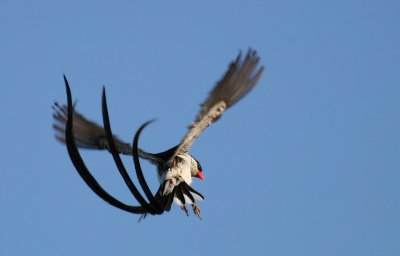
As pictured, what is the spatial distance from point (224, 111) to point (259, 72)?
23.0 inches

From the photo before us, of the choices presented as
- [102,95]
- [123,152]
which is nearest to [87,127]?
[123,152]

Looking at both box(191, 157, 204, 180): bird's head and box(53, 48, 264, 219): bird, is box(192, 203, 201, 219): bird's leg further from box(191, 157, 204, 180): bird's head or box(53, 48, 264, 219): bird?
box(191, 157, 204, 180): bird's head

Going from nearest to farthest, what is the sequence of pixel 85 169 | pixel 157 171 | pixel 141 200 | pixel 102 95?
pixel 102 95
pixel 85 169
pixel 141 200
pixel 157 171

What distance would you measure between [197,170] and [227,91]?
79.8 inches

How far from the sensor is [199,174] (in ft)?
33.1

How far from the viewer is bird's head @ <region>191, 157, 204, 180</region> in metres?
9.76

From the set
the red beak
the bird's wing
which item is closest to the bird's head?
the red beak

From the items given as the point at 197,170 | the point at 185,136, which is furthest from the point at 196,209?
the point at 197,170

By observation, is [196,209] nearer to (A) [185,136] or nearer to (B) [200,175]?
(A) [185,136]

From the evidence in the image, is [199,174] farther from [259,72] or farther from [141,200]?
[141,200]

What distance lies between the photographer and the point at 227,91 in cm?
820

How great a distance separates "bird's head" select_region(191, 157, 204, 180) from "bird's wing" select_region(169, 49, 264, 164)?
1328 mm

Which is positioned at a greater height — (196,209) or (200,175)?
(200,175)

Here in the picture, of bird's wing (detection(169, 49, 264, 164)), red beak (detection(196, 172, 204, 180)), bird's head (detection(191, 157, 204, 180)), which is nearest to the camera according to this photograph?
bird's wing (detection(169, 49, 264, 164))
